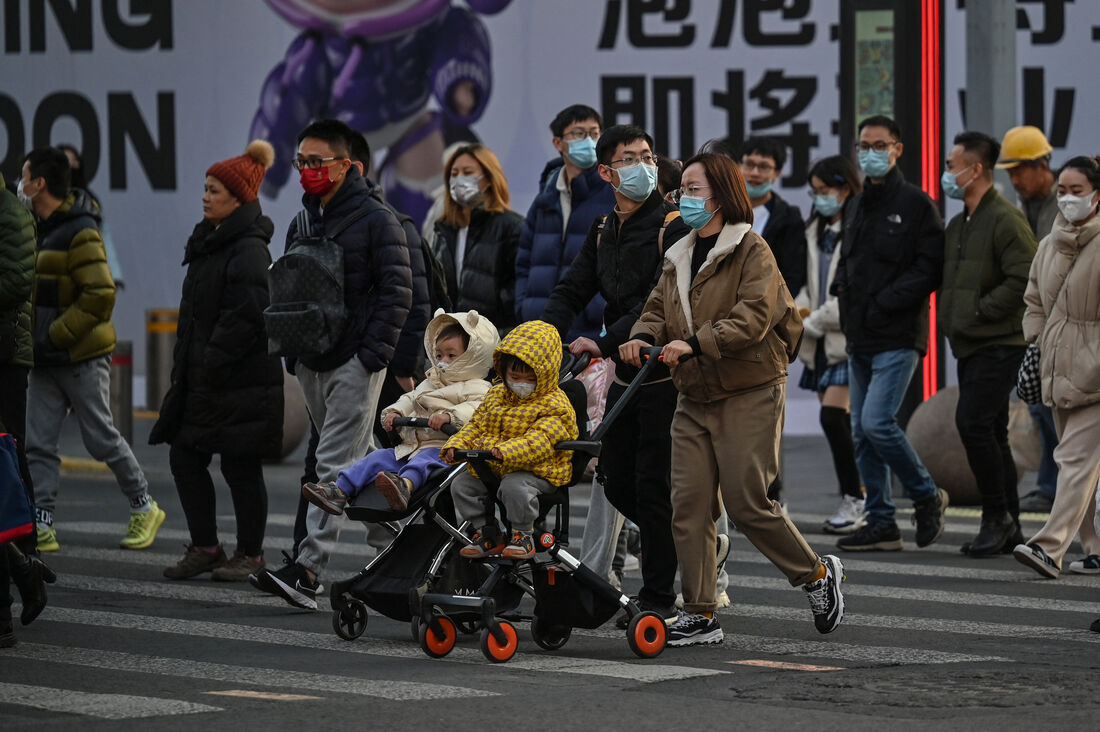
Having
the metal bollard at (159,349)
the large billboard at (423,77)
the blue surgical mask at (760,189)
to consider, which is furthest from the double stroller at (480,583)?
the metal bollard at (159,349)

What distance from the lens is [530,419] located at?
27.2 ft

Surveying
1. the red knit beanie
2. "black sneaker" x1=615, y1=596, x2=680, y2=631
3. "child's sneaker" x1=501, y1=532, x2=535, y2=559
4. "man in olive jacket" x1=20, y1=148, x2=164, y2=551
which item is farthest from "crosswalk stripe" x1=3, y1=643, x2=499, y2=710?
"man in olive jacket" x1=20, y1=148, x2=164, y2=551

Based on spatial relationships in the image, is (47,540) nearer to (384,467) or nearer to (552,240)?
(552,240)

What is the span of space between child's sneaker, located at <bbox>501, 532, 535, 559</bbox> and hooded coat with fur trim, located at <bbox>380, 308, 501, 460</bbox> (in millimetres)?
828

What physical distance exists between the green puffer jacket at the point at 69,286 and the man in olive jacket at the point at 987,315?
4.62m

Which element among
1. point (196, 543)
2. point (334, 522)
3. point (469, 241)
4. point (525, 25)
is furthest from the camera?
point (525, 25)

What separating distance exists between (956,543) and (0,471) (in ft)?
19.4

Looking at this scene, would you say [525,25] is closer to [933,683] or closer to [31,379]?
[31,379]

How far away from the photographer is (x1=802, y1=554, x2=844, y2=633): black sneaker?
860cm

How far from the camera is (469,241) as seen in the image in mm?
11617

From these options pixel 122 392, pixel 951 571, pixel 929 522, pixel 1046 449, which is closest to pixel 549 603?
pixel 951 571

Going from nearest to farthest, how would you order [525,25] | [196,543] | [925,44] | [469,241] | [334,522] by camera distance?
[334,522] < [196,543] < [469,241] < [925,44] < [525,25]

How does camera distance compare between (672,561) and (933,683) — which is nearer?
A: (933,683)

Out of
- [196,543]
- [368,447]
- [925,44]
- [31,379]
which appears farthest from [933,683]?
[925,44]
